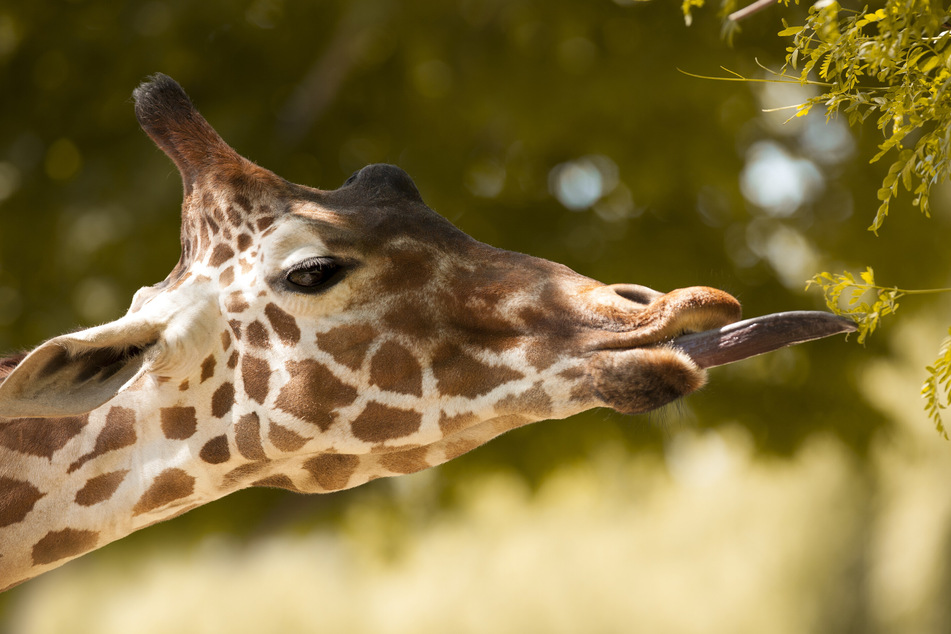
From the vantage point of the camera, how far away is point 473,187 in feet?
20.5

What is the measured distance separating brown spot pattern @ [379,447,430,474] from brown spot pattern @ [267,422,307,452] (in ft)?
0.67

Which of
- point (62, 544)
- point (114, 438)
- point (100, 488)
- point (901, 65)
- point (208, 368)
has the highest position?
point (901, 65)

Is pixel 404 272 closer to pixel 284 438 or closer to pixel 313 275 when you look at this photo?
pixel 313 275

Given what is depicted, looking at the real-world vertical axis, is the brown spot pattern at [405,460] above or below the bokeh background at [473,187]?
below

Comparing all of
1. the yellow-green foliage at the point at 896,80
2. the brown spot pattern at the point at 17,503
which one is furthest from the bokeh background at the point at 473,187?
the yellow-green foliage at the point at 896,80

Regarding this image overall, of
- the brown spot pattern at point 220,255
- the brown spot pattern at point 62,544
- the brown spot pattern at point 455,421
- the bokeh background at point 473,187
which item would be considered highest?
the bokeh background at point 473,187

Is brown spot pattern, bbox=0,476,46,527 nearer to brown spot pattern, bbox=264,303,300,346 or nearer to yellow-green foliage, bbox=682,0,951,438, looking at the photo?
brown spot pattern, bbox=264,303,300,346

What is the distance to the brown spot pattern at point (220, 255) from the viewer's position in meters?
2.27

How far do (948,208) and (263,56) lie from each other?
5.43 meters

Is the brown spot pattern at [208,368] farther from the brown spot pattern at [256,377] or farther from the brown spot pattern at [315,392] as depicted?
the brown spot pattern at [315,392]

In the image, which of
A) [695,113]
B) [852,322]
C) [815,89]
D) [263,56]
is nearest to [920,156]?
[852,322]

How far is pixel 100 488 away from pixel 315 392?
60 cm

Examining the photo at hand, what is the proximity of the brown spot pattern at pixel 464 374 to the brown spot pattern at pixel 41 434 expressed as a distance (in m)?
0.92

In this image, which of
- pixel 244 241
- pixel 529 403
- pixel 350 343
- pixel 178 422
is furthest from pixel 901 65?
pixel 178 422
